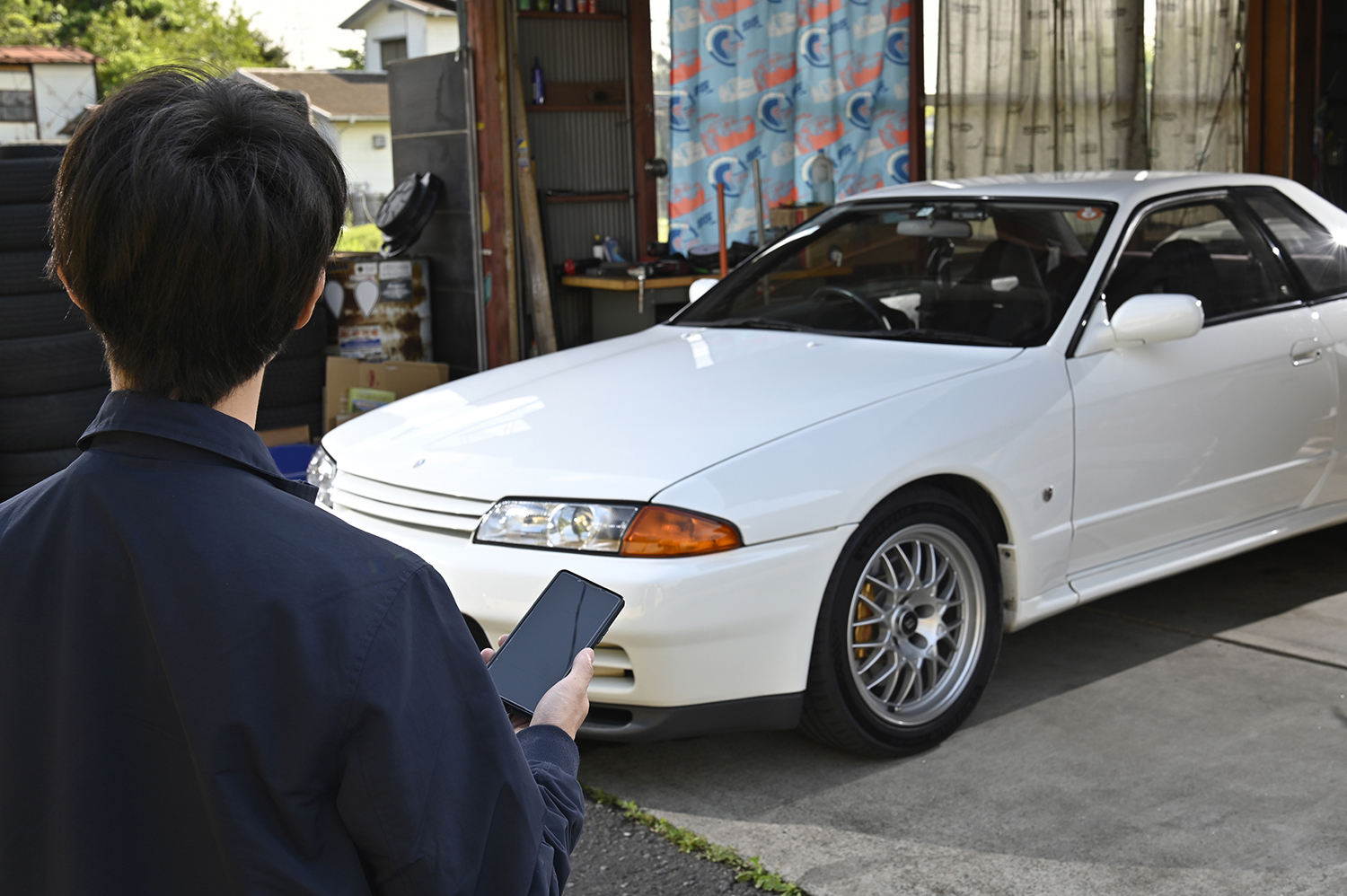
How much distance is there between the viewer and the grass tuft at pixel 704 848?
2.87 meters

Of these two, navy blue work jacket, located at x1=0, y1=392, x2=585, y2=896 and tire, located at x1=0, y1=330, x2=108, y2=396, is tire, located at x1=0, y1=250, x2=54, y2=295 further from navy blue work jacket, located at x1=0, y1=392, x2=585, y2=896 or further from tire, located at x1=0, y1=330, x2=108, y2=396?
navy blue work jacket, located at x1=0, y1=392, x2=585, y2=896

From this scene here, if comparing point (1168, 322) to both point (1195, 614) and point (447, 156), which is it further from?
point (447, 156)

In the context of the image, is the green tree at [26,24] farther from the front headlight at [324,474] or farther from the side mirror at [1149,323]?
the side mirror at [1149,323]

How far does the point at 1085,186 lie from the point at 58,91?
3814 centimetres

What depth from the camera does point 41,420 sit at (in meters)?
6.28

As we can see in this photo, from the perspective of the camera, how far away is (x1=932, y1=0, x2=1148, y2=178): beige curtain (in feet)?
27.8

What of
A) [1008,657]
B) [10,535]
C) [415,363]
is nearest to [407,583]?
[10,535]

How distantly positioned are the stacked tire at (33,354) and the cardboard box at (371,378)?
1.29 m

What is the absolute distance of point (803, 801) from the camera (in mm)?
3275

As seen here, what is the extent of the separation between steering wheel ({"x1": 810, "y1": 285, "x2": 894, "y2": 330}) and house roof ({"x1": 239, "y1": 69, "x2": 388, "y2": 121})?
4385 cm

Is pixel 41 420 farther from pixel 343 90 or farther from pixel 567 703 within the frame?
pixel 343 90

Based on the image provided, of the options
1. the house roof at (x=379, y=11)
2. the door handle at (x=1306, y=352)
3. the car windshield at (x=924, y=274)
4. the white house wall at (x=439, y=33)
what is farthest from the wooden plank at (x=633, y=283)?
the white house wall at (x=439, y=33)

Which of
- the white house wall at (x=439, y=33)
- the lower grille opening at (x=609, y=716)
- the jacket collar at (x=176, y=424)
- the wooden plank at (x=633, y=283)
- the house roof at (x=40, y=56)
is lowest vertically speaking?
the lower grille opening at (x=609, y=716)

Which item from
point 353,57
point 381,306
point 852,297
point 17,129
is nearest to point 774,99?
point 381,306
